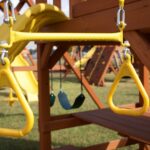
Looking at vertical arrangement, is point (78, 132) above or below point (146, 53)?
below

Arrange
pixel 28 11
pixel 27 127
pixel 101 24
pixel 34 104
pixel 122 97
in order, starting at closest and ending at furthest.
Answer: pixel 27 127 → pixel 101 24 → pixel 28 11 → pixel 34 104 → pixel 122 97

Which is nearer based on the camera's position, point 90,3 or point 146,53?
point 146,53

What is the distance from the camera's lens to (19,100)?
1.37 metres

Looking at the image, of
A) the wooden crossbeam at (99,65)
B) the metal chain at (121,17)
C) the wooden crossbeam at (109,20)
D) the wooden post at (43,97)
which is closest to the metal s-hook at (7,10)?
the metal chain at (121,17)

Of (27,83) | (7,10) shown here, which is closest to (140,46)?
(7,10)

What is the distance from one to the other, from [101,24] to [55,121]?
1.56m

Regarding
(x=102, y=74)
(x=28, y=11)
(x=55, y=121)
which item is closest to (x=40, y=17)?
(x=28, y=11)

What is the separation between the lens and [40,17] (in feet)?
8.95

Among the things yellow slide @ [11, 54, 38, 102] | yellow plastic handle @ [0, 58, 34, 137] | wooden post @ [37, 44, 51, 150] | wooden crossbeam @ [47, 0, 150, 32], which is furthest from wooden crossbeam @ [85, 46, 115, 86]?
yellow plastic handle @ [0, 58, 34, 137]

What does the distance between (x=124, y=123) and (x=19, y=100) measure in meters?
2.07

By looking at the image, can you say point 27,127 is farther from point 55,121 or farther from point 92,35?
point 55,121

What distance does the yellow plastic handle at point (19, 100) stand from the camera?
4.43ft

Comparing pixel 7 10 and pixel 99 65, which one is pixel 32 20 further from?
pixel 99 65

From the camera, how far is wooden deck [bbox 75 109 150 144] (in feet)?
9.31
